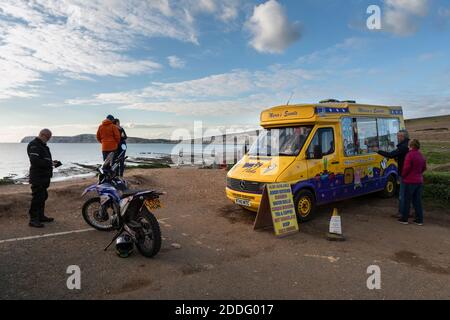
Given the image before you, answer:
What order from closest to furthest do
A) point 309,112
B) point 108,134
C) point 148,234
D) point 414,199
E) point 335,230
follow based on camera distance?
point 148,234
point 335,230
point 414,199
point 309,112
point 108,134

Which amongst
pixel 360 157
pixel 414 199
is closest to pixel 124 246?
pixel 414 199

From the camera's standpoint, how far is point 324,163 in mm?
7871

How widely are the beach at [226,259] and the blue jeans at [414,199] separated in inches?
12.9

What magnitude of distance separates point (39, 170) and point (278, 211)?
513cm

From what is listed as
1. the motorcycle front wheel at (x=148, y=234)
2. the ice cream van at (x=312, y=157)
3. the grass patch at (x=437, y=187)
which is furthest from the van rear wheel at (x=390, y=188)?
the motorcycle front wheel at (x=148, y=234)

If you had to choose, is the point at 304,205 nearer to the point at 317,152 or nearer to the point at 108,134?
the point at 317,152

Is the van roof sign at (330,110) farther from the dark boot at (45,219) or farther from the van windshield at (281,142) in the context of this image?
the dark boot at (45,219)

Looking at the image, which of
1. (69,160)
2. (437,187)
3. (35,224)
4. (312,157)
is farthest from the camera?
(69,160)

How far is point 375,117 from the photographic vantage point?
9.61 metres

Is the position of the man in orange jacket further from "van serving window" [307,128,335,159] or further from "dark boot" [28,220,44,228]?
"van serving window" [307,128,335,159]

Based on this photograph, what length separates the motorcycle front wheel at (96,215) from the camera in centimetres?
667

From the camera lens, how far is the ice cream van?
7.34 meters

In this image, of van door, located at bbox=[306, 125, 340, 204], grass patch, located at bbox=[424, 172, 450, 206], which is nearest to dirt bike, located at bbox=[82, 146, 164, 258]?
van door, located at bbox=[306, 125, 340, 204]

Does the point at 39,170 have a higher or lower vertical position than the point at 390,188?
higher
